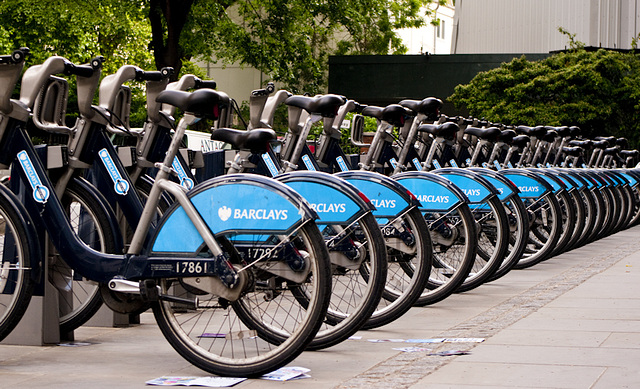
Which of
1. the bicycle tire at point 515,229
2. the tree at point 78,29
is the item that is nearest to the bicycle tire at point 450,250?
the bicycle tire at point 515,229

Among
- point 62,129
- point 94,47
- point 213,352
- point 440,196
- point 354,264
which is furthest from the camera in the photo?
point 94,47

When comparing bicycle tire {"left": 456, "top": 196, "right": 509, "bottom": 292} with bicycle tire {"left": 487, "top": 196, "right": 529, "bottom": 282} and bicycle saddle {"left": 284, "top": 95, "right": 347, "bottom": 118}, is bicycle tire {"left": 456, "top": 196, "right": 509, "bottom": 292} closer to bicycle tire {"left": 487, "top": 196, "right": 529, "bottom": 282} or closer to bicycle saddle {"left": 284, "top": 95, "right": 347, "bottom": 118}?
bicycle tire {"left": 487, "top": 196, "right": 529, "bottom": 282}

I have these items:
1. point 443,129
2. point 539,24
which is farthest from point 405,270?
point 539,24

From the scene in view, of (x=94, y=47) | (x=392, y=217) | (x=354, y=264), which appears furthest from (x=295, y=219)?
(x=94, y=47)

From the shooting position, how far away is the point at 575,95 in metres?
26.7

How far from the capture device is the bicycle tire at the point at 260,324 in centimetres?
483

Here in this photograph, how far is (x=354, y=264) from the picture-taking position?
20.1 ft

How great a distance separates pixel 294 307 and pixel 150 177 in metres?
1.37

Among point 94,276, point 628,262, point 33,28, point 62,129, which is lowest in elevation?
point 628,262

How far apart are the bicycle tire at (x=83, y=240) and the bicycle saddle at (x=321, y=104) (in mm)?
1637

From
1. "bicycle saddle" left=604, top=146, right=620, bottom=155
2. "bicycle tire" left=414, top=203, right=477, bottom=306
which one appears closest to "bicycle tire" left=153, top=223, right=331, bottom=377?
"bicycle tire" left=414, top=203, right=477, bottom=306

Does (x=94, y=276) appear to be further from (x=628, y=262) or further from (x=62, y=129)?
(x=628, y=262)

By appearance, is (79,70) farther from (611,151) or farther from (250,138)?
(611,151)

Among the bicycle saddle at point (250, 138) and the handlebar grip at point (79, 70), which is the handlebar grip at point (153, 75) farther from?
the bicycle saddle at point (250, 138)
